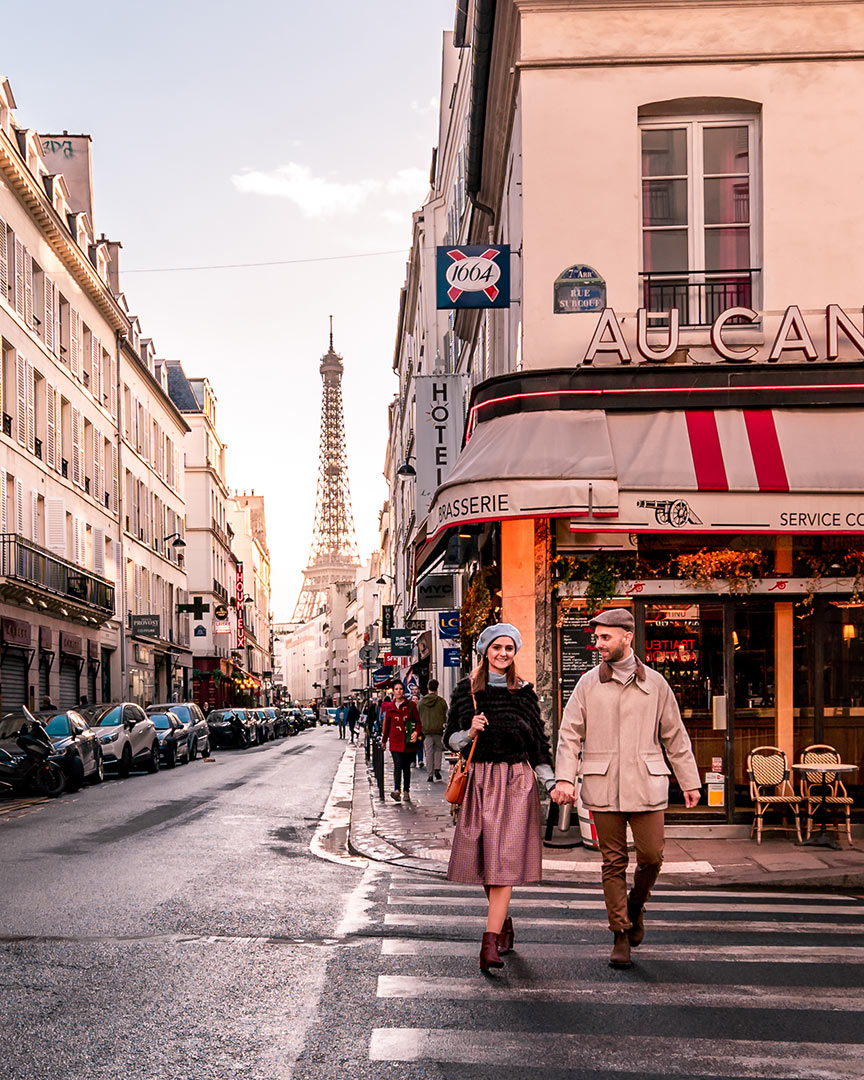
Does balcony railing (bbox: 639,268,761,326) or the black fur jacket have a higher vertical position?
balcony railing (bbox: 639,268,761,326)

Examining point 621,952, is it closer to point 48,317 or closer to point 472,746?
point 472,746

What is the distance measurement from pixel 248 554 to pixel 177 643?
2326 inches

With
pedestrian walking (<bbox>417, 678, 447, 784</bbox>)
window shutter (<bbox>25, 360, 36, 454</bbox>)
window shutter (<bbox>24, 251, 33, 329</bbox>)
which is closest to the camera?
pedestrian walking (<bbox>417, 678, 447, 784</bbox>)

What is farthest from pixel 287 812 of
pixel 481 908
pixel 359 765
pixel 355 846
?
pixel 359 765

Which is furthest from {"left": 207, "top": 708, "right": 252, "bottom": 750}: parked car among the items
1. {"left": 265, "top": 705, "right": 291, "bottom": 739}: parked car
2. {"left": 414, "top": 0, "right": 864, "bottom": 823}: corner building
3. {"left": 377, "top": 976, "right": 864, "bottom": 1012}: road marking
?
{"left": 377, "top": 976, "right": 864, "bottom": 1012}: road marking

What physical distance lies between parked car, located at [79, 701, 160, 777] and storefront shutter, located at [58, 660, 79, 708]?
1022 centimetres

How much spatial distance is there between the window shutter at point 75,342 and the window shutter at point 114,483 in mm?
5601

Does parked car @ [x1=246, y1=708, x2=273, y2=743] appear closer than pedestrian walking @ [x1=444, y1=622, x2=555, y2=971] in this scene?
No

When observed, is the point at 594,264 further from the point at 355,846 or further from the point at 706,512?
the point at 355,846

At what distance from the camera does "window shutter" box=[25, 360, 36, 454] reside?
36.1m

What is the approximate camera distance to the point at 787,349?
43.3ft

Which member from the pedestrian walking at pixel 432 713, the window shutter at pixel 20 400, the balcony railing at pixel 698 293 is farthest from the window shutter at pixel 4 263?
the balcony railing at pixel 698 293

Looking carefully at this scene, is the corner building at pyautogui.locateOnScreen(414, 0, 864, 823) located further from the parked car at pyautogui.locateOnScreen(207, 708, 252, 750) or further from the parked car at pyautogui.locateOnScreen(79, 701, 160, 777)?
the parked car at pyautogui.locateOnScreen(207, 708, 252, 750)

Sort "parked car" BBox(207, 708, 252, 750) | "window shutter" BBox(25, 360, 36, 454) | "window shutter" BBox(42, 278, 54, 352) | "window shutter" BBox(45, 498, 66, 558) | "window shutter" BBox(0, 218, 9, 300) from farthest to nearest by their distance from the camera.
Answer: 1. "parked car" BBox(207, 708, 252, 750)
2. "window shutter" BBox(42, 278, 54, 352)
3. "window shutter" BBox(45, 498, 66, 558)
4. "window shutter" BBox(25, 360, 36, 454)
5. "window shutter" BBox(0, 218, 9, 300)
